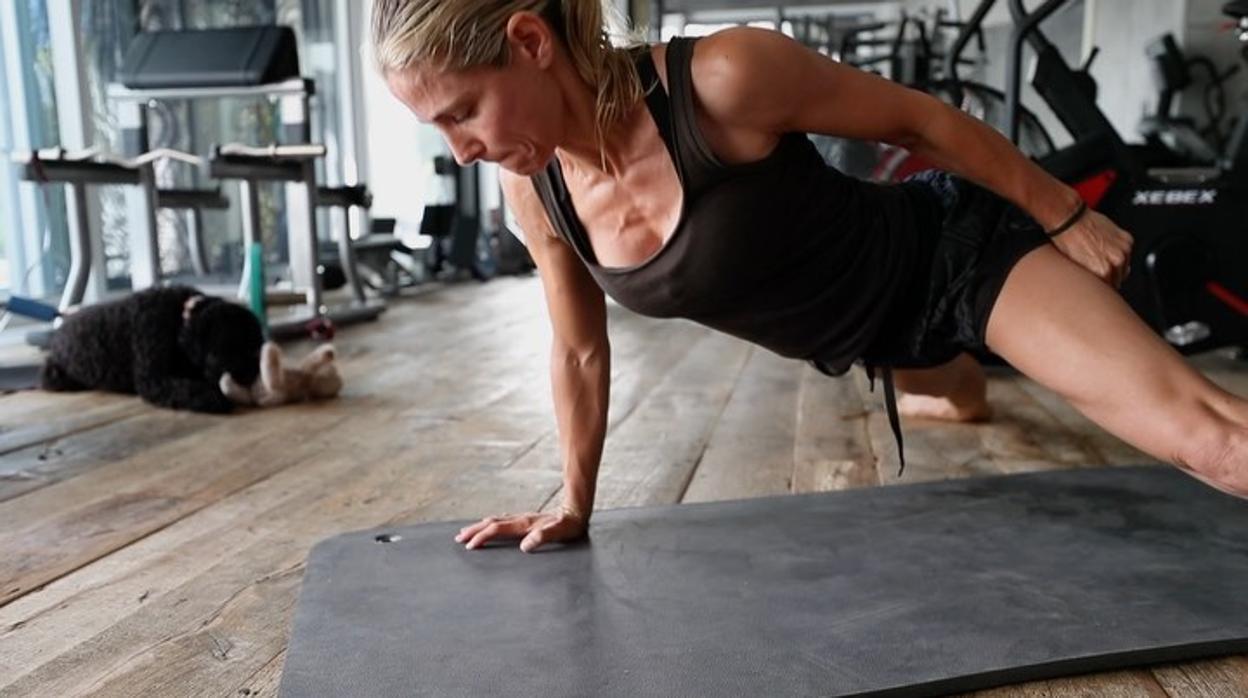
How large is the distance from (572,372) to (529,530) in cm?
21

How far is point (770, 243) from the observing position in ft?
3.91

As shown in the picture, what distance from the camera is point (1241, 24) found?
2.65 metres

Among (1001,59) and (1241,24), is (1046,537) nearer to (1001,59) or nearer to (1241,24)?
(1241,24)

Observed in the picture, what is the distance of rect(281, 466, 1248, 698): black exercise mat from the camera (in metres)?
0.95

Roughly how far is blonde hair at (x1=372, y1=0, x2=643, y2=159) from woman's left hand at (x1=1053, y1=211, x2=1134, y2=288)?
537mm

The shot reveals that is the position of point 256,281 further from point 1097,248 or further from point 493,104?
point 1097,248

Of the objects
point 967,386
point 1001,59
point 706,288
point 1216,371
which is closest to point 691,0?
point 1001,59

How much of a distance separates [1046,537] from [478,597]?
725 millimetres

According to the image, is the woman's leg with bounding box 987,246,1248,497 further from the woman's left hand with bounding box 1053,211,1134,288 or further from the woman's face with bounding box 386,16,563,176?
the woman's face with bounding box 386,16,563,176

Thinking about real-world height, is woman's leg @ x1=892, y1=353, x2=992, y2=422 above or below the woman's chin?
below

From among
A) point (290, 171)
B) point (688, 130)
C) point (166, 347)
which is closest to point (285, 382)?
point (166, 347)

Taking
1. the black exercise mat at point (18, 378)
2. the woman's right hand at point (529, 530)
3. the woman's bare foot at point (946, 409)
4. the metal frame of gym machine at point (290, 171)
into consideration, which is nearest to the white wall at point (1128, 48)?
the woman's bare foot at point (946, 409)

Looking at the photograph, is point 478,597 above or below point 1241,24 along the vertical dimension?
below

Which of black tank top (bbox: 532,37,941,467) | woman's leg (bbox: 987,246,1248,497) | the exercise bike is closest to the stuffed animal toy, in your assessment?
black tank top (bbox: 532,37,941,467)
